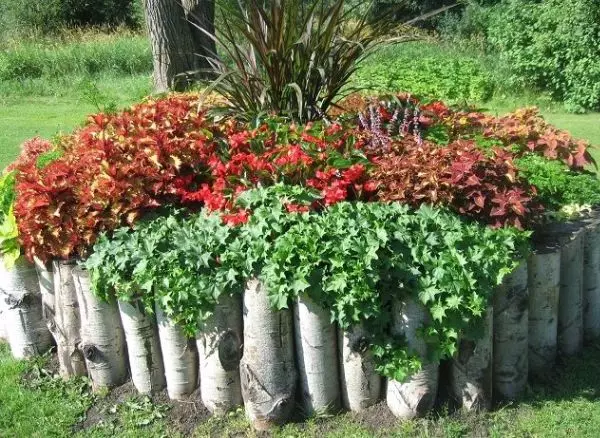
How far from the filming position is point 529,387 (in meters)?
3.87

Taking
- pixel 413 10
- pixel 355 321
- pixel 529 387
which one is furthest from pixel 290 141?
pixel 413 10

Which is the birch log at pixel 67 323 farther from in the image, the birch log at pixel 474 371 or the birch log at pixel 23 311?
the birch log at pixel 474 371

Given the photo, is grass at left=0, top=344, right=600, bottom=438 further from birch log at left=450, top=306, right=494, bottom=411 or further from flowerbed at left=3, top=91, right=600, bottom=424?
flowerbed at left=3, top=91, right=600, bottom=424

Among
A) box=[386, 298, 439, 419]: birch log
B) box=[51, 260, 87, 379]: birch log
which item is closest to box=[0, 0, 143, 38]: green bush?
box=[51, 260, 87, 379]: birch log

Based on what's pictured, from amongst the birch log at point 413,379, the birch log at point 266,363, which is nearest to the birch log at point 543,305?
the birch log at point 413,379

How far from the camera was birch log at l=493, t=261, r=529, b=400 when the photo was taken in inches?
146

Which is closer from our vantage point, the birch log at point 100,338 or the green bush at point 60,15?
the birch log at point 100,338

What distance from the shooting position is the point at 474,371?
362 centimetres

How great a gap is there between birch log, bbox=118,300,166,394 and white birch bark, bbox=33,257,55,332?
546mm

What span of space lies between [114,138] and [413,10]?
861 inches

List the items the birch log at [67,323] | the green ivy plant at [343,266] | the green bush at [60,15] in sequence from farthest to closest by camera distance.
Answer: the green bush at [60,15] < the birch log at [67,323] < the green ivy plant at [343,266]

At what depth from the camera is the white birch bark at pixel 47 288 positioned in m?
4.19

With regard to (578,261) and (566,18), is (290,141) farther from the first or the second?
(566,18)

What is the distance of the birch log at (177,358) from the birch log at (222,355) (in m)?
0.08
